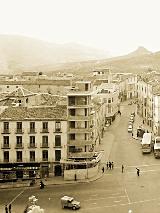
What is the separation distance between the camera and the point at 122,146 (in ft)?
301

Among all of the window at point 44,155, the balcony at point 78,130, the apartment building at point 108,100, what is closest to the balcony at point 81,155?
the balcony at point 78,130

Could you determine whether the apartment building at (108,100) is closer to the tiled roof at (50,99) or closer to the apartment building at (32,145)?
the tiled roof at (50,99)

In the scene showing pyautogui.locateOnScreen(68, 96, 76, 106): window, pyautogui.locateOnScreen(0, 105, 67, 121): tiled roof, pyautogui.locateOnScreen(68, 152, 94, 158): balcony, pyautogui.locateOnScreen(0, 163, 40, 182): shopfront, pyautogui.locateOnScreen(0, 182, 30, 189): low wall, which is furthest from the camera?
pyautogui.locateOnScreen(68, 96, 76, 106): window

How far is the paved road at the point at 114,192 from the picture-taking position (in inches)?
2302

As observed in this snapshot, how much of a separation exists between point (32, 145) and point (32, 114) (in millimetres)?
4508

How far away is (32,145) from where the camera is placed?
72625mm

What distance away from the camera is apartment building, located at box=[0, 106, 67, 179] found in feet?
238

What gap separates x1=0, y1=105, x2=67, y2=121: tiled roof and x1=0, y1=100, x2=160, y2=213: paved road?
10513 mm

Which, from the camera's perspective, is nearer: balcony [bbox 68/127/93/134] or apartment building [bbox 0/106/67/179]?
apartment building [bbox 0/106/67/179]

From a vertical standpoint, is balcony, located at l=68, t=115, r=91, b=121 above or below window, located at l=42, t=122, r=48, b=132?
above

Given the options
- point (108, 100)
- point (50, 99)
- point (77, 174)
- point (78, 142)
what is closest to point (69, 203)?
point (77, 174)

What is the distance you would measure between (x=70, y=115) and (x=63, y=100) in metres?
9.02

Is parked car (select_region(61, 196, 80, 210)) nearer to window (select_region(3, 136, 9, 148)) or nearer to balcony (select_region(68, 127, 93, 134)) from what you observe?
balcony (select_region(68, 127, 93, 134))

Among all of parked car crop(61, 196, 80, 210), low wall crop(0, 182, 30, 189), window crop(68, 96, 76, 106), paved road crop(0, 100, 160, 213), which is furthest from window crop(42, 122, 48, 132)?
parked car crop(61, 196, 80, 210)
